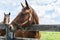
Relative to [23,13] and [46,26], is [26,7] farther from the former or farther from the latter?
[46,26]

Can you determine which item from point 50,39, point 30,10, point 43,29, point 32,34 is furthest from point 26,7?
point 50,39

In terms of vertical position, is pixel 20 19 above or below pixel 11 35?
above

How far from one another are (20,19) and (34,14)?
737 mm

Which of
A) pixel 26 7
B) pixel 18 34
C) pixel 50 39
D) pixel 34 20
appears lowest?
pixel 50 39

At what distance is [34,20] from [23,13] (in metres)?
0.50

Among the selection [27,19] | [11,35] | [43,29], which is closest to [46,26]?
[43,29]

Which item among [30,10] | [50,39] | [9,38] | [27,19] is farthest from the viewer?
[50,39]

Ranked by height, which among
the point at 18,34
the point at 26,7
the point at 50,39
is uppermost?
the point at 26,7

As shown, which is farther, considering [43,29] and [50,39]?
[50,39]

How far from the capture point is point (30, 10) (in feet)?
22.8

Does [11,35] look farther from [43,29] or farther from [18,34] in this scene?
[18,34]

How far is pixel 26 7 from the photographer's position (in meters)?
7.01

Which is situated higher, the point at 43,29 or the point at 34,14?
the point at 34,14

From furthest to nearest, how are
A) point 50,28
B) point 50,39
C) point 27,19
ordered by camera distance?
1. point 50,39
2. point 27,19
3. point 50,28
